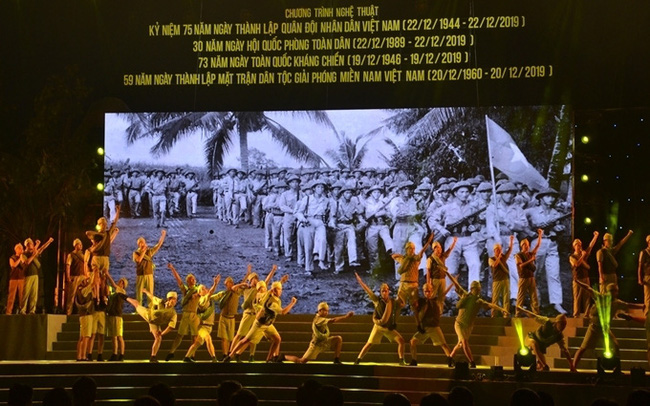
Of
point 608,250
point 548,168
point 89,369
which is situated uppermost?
point 548,168

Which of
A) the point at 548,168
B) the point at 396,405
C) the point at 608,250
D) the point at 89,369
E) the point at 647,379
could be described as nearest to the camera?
the point at 396,405

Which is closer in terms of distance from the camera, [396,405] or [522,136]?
[396,405]

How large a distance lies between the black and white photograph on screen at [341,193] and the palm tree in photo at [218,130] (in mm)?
21

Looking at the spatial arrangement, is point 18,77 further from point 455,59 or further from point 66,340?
point 455,59

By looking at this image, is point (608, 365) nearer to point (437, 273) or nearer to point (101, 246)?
point (437, 273)

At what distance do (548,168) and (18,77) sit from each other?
37.6 ft

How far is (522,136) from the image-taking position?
21.6 metres

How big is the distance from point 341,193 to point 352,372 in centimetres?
703

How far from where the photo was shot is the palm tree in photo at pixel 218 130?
2238 centimetres

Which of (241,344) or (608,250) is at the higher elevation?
(608,250)

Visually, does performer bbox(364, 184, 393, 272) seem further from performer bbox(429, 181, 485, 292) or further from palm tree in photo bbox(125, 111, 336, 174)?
palm tree in photo bbox(125, 111, 336, 174)

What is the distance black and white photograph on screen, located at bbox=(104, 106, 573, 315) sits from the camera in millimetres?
21391

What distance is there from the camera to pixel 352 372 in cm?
1568

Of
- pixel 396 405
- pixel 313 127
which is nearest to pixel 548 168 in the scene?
pixel 313 127
